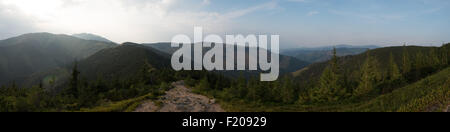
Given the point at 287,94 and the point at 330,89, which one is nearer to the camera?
the point at 330,89

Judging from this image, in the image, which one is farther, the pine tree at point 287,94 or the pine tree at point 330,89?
the pine tree at point 330,89

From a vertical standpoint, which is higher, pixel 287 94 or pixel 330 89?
pixel 330 89

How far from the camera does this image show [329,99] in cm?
2727

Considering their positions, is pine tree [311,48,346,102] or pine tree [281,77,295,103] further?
pine tree [311,48,346,102]

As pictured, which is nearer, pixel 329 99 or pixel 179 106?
pixel 179 106
